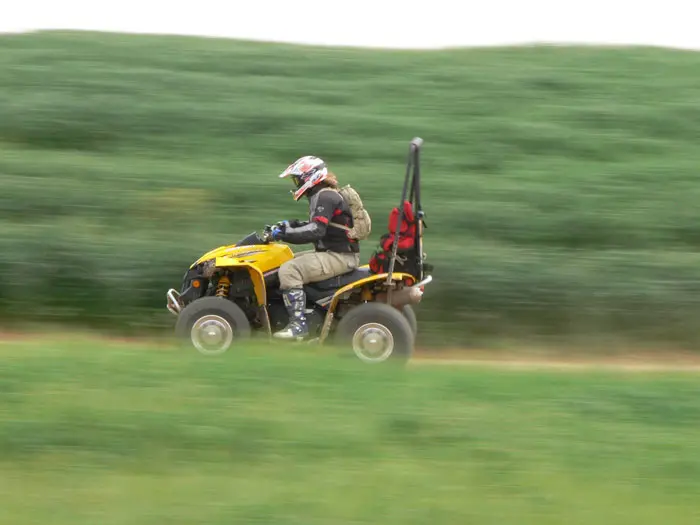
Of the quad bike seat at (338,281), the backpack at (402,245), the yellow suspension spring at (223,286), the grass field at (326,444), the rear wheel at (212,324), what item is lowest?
the grass field at (326,444)

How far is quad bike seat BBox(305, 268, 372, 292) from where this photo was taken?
35.1 feet

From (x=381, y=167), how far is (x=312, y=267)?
5.77 meters

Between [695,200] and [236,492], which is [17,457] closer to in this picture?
[236,492]

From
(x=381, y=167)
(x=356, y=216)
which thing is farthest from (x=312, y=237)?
(x=381, y=167)

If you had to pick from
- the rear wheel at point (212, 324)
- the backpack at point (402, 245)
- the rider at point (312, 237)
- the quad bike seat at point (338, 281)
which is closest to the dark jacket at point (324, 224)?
the rider at point (312, 237)

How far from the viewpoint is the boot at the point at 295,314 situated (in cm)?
1053

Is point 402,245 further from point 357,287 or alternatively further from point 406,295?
point 357,287

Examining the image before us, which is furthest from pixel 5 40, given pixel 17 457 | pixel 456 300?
pixel 17 457

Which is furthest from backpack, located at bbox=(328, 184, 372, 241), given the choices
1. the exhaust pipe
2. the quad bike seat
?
the exhaust pipe

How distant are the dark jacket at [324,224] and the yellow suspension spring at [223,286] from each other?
753 millimetres

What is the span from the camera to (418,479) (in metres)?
6.43

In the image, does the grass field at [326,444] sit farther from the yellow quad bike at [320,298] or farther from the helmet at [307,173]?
the helmet at [307,173]

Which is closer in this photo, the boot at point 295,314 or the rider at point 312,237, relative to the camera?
the rider at point 312,237

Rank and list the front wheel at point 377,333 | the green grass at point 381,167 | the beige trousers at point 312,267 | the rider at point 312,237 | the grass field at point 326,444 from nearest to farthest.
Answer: the grass field at point 326,444, the front wheel at point 377,333, the rider at point 312,237, the beige trousers at point 312,267, the green grass at point 381,167
